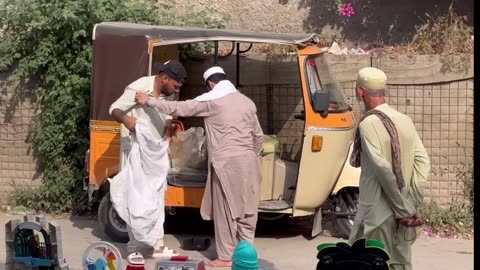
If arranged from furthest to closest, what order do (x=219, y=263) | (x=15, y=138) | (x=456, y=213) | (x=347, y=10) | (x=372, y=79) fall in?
(x=347, y=10)
(x=15, y=138)
(x=456, y=213)
(x=219, y=263)
(x=372, y=79)

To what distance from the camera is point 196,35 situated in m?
9.18

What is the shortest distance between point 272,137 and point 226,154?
1.29 meters

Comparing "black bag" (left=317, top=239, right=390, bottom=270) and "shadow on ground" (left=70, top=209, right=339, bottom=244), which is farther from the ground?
"black bag" (left=317, top=239, right=390, bottom=270)

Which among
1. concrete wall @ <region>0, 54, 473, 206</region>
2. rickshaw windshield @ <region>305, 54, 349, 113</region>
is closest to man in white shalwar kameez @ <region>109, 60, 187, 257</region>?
rickshaw windshield @ <region>305, 54, 349, 113</region>

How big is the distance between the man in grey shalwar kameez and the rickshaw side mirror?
62 centimetres

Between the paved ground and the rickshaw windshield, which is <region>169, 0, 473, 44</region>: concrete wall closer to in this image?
the rickshaw windshield

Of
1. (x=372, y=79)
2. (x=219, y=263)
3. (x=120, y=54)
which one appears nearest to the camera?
(x=372, y=79)

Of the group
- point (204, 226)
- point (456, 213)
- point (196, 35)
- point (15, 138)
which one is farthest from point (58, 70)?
point (456, 213)

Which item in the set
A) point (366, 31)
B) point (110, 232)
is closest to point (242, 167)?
point (110, 232)

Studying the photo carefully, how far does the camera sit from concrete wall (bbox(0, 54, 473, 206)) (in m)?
10.3

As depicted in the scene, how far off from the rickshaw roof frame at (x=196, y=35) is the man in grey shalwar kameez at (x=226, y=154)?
0.51 meters

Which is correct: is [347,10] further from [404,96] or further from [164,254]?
[164,254]

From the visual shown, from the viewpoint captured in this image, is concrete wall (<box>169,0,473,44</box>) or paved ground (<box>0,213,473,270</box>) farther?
concrete wall (<box>169,0,473,44</box>)

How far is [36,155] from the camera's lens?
10.9 metres
